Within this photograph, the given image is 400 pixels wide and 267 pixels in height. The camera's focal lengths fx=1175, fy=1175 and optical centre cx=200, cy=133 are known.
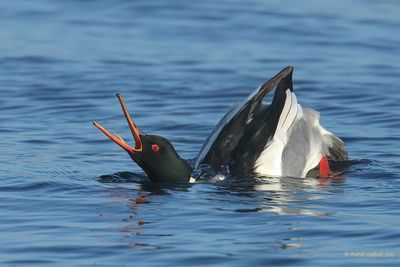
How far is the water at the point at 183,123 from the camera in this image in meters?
9.73

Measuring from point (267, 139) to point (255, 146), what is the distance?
152 millimetres

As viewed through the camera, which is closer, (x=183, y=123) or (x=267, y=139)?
(x=267, y=139)

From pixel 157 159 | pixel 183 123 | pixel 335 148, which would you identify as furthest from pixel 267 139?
pixel 183 123

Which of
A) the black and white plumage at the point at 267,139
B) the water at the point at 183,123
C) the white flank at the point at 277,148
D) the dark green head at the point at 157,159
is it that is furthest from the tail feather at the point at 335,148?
the dark green head at the point at 157,159

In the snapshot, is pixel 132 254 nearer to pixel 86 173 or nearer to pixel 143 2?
pixel 86 173

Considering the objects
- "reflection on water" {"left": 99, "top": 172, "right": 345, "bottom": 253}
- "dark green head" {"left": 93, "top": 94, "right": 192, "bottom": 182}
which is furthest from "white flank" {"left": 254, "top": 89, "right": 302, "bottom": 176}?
"dark green head" {"left": 93, "top": 94, "right": 192, "bottom": 182}

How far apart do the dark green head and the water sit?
0.17 metres

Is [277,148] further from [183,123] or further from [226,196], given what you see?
[183,123]

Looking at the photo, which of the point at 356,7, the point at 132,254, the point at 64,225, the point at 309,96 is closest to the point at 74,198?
the point at 64,225

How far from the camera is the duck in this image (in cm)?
1233

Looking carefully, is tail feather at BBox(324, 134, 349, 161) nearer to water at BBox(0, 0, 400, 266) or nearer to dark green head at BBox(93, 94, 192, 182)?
water at BBox(0, 0, 400, 266)

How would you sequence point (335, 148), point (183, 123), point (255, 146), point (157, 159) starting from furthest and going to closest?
point (183, 123), point (335, 148), point (255, 146), point (157, 159)

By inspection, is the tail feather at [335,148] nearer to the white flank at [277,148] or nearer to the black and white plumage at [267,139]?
the black and white plumage at [267,139]

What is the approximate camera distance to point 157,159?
1230 cm
